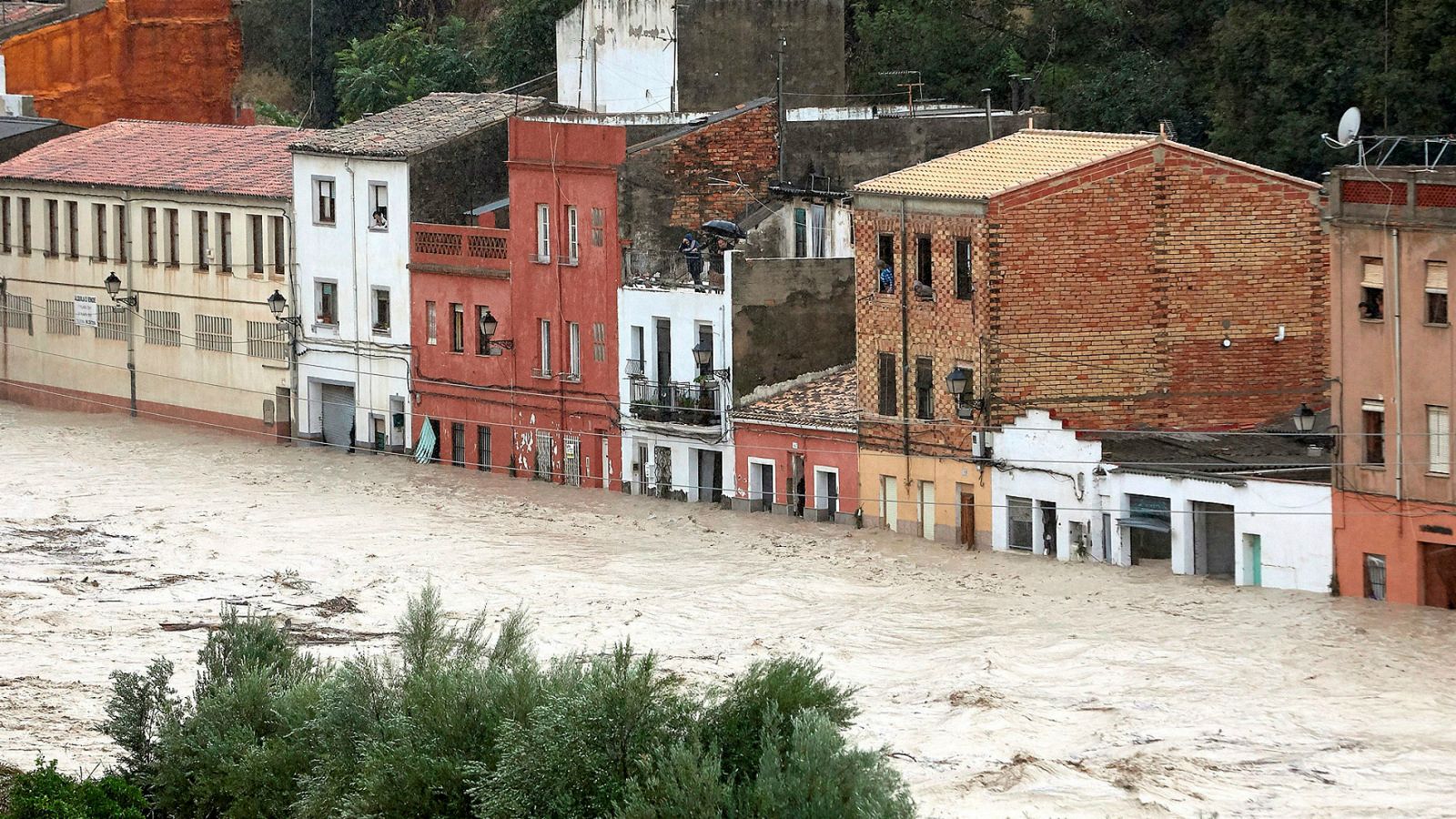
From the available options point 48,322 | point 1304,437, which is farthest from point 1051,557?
point 48,322

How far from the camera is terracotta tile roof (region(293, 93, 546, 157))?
63.7 m

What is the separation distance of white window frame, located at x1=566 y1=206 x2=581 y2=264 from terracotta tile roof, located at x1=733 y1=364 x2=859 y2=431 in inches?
260

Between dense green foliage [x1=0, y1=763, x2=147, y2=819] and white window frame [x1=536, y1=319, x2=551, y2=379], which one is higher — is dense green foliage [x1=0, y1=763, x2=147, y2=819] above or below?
below

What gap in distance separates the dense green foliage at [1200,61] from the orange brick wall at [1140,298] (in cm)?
628

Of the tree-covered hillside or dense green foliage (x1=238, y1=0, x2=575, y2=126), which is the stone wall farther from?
dense green foliage (x1=238, y1=0, x2=575, y2=126)

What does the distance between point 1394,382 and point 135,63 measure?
5344 cm

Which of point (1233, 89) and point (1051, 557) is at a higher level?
point (1233, 89)

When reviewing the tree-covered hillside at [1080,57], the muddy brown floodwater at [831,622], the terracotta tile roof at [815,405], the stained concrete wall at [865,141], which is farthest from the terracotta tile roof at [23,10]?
the terracotta tile roof at [815,405]

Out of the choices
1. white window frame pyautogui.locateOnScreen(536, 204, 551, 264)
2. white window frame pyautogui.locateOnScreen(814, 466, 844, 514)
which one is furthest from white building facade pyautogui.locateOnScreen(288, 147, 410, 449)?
white window frame pyautogui.locateOnScreen(814, 466, 844, 514)

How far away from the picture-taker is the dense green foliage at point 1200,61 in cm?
5472

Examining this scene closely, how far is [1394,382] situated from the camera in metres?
42.5

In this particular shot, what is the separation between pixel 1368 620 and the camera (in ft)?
135

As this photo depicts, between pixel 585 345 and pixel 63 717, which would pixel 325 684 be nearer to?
pixel 63 717

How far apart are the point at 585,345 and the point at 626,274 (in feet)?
6.71
